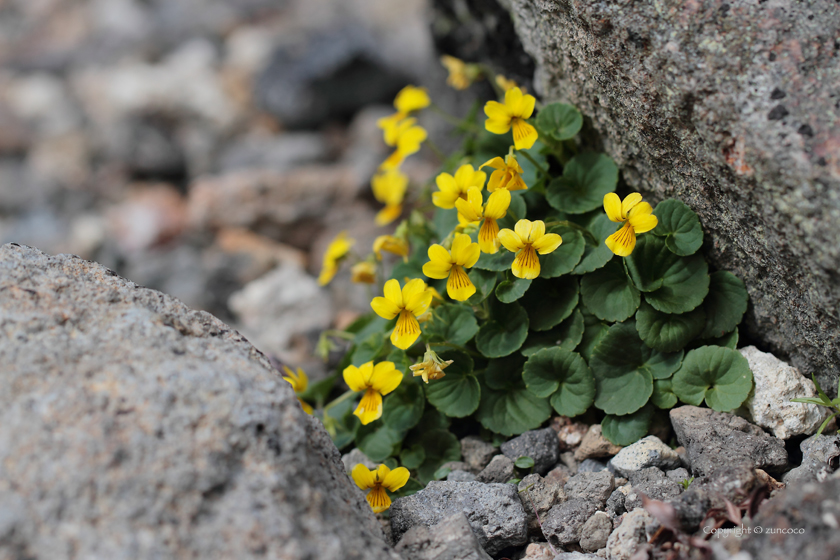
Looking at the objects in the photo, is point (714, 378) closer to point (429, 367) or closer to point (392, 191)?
point (429, 367)

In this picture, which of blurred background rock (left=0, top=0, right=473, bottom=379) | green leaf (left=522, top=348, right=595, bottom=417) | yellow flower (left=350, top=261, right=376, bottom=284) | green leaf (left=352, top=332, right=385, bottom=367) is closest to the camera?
green leaf (left=522, top=348, right=595, bottom=417)

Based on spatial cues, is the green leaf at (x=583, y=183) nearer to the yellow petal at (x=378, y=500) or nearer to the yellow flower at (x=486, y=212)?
the yellow flower at (x=486, y=212)

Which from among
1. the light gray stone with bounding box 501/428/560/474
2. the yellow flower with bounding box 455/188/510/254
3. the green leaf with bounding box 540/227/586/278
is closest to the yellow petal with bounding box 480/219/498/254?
the yellow flower with bounding box 455/188/510/254

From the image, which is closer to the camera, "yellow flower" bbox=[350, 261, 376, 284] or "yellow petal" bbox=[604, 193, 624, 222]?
"yellow petal" bbox=[604, 193, 624, 222]

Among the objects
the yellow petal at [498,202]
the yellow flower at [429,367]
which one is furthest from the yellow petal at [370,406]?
the yellow petal at [498,202]

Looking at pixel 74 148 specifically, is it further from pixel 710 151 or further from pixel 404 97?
pixel 710 151

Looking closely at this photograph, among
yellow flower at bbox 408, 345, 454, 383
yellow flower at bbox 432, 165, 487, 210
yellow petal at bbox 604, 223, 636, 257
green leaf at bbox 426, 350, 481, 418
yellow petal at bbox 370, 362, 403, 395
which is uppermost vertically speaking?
yellow petal at bbox 604, 223, 636, 257

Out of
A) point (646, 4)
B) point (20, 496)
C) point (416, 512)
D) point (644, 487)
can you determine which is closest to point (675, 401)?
point (644, 487)

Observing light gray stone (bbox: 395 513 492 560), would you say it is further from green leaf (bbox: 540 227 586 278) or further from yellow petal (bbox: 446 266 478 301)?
green leaf (bbox: 540 227 586 278)
